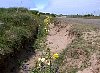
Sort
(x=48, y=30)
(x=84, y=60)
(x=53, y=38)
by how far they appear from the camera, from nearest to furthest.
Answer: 1. (x=84, y=60)
2. (x=53, y=38)
3. (x=48, y=30)

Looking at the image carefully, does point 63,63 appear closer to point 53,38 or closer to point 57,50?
point 57,50

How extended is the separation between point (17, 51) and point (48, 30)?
8.30 m

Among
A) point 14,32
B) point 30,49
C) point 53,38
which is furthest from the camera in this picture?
point 53,38

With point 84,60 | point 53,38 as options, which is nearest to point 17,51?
point 84,60

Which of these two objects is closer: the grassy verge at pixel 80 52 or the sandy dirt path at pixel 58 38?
the grassy verge at pixel 80 52

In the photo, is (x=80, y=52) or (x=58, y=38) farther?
(x=58, y=38)

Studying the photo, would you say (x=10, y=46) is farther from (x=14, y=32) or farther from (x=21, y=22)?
(x=21, y=22)

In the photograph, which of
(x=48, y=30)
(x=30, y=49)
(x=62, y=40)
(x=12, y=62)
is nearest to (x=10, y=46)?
(x=12, y=62)

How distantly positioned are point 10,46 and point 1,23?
413cm

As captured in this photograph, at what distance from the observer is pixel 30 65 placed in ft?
69.6

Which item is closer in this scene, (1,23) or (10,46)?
(10,46)

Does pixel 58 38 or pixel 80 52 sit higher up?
pixel 80 52

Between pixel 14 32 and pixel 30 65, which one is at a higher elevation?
pixel 14 32

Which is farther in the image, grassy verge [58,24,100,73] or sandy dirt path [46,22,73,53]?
sandy dirt path [46,22,73,53]
